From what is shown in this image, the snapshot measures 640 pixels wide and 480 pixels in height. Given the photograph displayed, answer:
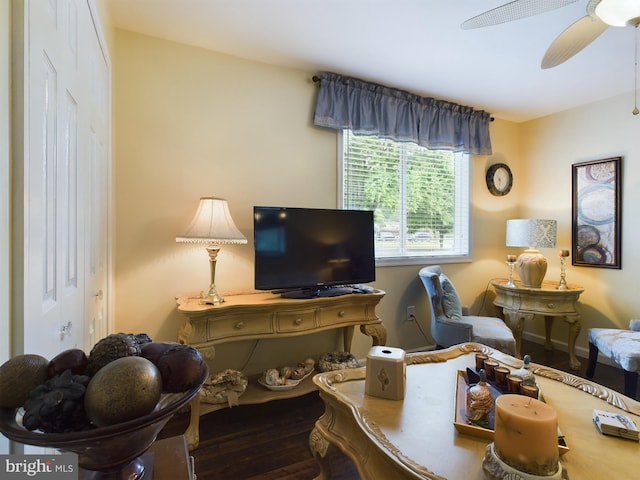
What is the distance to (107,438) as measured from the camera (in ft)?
1.33

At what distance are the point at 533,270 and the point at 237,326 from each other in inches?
110

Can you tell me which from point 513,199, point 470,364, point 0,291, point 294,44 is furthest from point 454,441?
point 513,199

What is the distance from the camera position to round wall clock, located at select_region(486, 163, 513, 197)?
143 inches

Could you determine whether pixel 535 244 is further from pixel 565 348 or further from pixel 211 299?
pixel 211 299

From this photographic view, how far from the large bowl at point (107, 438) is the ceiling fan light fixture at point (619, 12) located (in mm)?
1956

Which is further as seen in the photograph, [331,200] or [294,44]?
[331,200]

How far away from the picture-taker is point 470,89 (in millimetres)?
2979

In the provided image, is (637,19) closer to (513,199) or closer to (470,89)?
(470,89)

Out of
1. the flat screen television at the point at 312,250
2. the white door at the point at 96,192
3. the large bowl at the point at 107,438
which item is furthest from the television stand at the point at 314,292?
the large bowl at the point at 107,438

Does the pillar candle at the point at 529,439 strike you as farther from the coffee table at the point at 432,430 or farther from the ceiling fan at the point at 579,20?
the ceiling fan at the point at 579,20

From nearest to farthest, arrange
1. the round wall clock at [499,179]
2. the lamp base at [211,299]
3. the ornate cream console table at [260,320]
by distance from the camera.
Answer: the ornate cream console table at [260,320], the lamp base at [211,299], the round wall clock at [499,179]

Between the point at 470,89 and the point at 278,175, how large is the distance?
1964 mm

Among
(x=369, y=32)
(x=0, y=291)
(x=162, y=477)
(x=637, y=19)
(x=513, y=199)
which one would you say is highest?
(x=369, y=32)

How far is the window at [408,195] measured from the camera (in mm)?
2971
